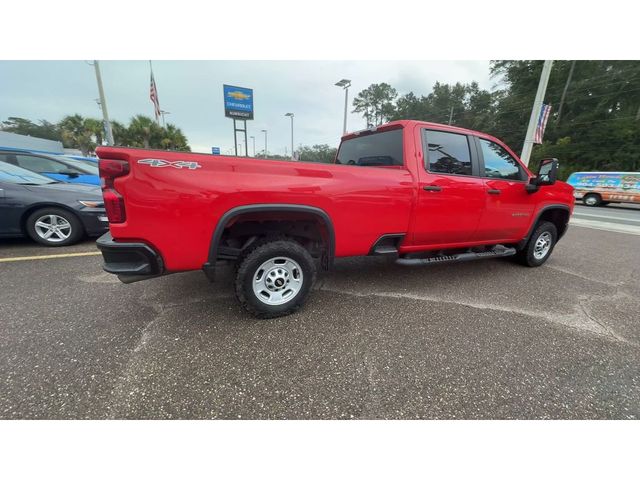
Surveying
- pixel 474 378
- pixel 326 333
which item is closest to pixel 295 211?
pixel 326 333

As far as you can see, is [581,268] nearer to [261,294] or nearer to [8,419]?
[261,294]

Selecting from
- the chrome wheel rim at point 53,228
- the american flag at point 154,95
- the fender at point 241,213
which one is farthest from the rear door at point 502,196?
the american flag at point 154,95

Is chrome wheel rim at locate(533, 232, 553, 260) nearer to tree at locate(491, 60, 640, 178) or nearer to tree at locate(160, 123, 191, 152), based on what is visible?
tree at locate(491, 60, 640, 178)

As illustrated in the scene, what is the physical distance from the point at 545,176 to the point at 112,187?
470 centimetres

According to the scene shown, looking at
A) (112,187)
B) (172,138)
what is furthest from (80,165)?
(172,138)

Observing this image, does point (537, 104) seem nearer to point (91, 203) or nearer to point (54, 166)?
point (91, 203)

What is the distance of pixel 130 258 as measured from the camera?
206 cm

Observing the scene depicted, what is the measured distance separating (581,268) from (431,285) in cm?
296

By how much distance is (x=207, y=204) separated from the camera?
2084mm

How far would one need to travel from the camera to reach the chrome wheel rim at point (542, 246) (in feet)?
13.8

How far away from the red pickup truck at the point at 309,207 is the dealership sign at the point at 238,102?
75.2 ft

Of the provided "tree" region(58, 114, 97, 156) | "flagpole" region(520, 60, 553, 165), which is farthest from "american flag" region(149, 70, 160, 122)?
"tree" region(58, 114, 97, 156)

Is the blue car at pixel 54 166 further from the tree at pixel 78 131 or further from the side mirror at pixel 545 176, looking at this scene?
the tree at pixel 78 131

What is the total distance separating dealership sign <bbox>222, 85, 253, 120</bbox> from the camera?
22.9 meters
